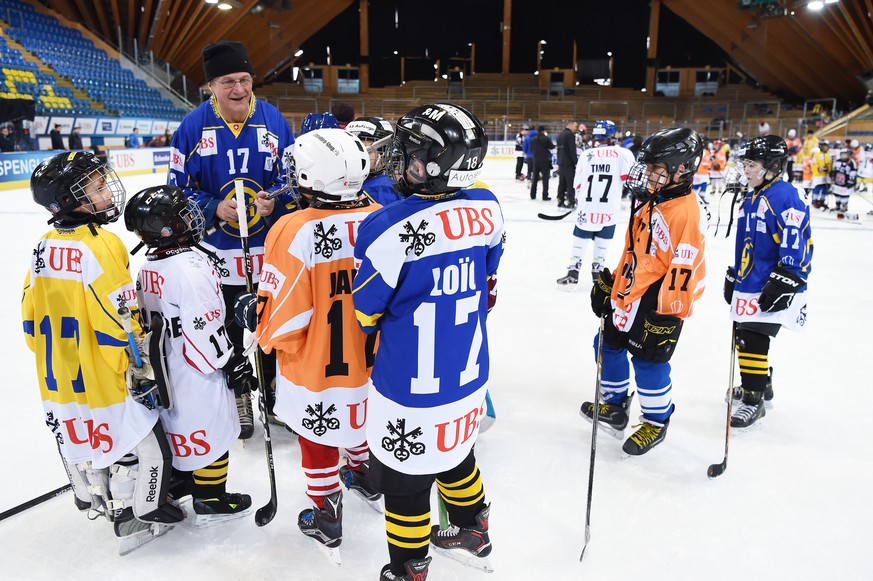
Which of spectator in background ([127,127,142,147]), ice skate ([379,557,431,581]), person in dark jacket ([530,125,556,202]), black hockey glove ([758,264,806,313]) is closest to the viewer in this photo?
ice skate ([379,557,431,581])

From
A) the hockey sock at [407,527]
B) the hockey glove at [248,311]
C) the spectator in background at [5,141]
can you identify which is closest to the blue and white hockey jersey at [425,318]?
the hockey sock at [407,527]

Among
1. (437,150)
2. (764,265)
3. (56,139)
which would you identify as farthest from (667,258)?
(56,139)

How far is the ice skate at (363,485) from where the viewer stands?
2382 mm

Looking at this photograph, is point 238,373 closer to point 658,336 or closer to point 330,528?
point 330,528

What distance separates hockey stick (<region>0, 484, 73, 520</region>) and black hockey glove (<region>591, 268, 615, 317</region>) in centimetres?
240

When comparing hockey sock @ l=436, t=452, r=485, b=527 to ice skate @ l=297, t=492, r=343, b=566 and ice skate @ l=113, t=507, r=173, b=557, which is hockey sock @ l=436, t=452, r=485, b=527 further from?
ice skate @ l=113, t=507, r=173, b=557

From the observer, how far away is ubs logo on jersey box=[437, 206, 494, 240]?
5.12 feet

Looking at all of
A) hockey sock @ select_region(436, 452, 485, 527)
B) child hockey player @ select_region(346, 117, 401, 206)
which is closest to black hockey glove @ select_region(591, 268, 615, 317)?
child hockey player @ select_region(346, 117, 401, 206)

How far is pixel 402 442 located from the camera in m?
1.68

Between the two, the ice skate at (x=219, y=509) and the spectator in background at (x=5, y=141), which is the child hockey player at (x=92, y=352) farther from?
the spectator in background at (x=5, y=141)

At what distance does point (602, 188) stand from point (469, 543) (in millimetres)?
4440

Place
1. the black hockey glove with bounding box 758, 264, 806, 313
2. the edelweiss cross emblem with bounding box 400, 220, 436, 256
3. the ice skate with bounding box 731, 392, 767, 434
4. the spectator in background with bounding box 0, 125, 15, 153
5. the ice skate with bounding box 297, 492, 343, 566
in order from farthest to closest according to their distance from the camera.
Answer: the spectator in background with bounding box 0, 125, 15, 153, the ice skate with bounding box 731, 392, 767, 434, the black hockey glove with bounding box 758, 264, 806, 313, the ice skate with bounding box 297, 492, 343, 566, the edelweiss cross emblem with bounding box 400, 220, 436, 256

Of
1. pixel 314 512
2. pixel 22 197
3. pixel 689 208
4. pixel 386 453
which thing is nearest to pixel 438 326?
pixel 386 453

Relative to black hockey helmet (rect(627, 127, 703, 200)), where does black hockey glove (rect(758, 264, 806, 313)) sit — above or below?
below
